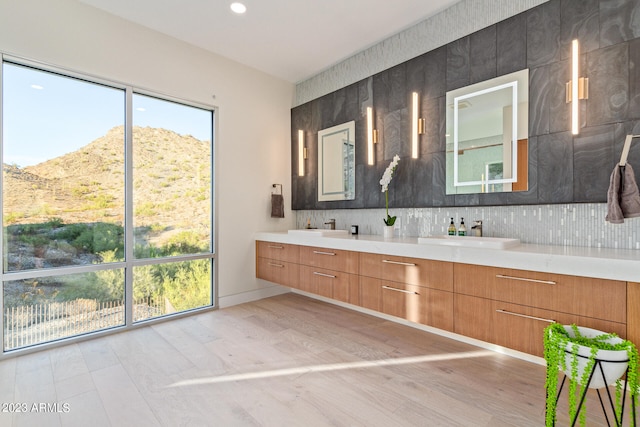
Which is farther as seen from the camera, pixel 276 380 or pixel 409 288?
pixel 409 288

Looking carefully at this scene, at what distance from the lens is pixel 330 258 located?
3.03m

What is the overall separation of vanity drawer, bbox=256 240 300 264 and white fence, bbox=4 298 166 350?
1.35 meters

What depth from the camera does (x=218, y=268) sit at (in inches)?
140

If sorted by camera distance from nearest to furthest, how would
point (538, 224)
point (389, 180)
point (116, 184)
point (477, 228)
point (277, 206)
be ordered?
point (538, 224) → point (477, 228) → point (116, 184) → point (389, 180) → point (277, 206)

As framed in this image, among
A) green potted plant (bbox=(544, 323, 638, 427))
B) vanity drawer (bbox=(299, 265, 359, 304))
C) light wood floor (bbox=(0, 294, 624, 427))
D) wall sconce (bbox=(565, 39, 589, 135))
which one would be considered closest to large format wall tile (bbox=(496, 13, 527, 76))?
wall sconce (bbox=(565, 39, 589, 135))

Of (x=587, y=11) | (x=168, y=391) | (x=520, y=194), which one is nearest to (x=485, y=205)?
(x=520, y=194)

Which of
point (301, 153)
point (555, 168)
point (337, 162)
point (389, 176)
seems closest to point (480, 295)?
point (555, 168)

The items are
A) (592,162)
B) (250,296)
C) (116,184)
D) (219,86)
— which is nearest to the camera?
(592,162)

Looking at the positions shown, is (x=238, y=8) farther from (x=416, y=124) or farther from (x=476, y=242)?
(x=476, y=242)

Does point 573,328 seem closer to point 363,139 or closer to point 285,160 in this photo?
point 363,139

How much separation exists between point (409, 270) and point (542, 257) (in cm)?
88

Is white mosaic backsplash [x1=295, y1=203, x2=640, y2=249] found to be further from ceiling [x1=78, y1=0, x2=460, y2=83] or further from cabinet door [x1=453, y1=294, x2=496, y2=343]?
ceiling [x1=78, y1=0, x2=460, y2=83]

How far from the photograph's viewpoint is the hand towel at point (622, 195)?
1661 millimetres

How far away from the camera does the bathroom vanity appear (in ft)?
5.17
